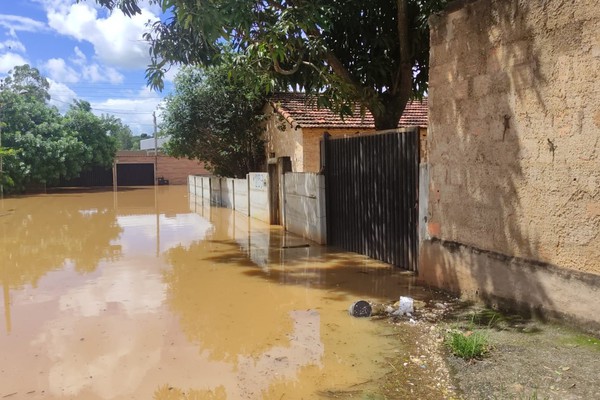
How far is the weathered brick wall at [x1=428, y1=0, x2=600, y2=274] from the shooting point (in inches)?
175

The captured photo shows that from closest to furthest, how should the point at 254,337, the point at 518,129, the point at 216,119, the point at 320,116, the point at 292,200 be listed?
the point at 254,337 → the point at 518,129 → the point at 292,200 → the point at 320,116 → the point at 216,119

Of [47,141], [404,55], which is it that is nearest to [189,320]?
[404,55]

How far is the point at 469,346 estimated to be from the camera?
13.7ft

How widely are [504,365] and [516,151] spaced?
7.34 ft

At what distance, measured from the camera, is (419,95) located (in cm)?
1019

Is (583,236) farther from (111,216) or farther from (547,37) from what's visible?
(111,216)

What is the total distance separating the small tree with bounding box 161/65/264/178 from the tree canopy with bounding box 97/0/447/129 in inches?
356

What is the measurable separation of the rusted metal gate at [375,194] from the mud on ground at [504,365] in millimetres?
2530

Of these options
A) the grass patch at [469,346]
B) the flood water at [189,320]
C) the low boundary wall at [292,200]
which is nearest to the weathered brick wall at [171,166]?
the low boundary wall at [292,200]

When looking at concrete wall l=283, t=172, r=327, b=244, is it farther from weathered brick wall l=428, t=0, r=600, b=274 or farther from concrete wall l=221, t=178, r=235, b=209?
concrete wall l=221, t=178, r=235, b=209

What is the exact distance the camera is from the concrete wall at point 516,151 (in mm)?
4445

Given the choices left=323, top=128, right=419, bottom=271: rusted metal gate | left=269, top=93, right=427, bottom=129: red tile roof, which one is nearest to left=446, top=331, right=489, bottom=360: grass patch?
left=323, top=128, right=419, bottom=271: rusted metal gate

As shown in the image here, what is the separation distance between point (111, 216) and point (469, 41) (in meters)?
14.8

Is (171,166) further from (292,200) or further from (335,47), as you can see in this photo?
(335,47)
